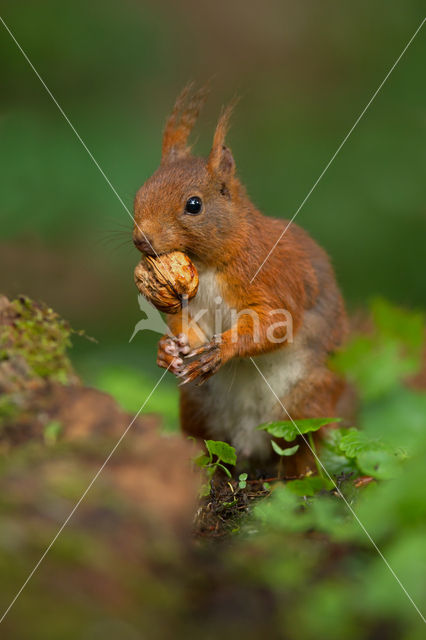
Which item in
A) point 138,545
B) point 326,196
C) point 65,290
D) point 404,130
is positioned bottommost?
point 65,290

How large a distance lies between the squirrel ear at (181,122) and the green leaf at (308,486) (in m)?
1.50

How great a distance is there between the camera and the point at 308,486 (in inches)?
85.4

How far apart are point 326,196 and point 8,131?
259 centimetres

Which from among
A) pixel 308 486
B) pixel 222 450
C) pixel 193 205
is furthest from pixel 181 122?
pixel 308 486

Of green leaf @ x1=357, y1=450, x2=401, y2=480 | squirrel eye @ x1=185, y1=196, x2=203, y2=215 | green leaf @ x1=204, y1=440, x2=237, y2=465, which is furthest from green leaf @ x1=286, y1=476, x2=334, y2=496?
squirrel eye @ x1=185, y1=196, x2=203, y2=215

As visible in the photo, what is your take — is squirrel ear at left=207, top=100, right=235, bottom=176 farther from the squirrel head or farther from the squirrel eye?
the squirrel eye

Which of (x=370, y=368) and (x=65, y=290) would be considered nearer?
(x=370, y=368)

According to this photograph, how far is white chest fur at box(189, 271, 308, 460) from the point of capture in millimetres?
2945

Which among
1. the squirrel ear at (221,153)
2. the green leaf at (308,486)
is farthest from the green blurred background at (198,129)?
the green leaf at (308,486)

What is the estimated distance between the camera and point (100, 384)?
4.21 meters

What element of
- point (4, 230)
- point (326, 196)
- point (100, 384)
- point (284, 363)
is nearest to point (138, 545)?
point (284, 363)

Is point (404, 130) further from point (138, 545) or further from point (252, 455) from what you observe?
point (138, 545)

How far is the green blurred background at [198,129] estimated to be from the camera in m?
5.44

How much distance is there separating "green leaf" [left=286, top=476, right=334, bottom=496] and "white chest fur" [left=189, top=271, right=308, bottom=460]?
786 mm
